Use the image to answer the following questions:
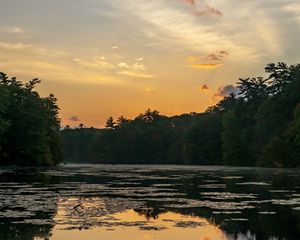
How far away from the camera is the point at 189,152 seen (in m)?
154

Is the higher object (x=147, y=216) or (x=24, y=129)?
(x=24, y=129)

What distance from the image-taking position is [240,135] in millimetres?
130125

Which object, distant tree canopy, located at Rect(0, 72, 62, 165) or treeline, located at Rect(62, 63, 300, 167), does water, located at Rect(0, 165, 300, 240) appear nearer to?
distant tree canopy, located at Rect(0, 72, 62, 165)

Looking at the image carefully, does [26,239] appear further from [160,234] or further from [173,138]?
[173,138]

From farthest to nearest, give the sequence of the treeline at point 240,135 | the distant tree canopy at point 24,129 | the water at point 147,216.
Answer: the treeline at point 240,135, the distant tree canopy at point 24,129, the water at point 147,216

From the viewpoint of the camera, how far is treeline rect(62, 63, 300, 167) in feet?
343

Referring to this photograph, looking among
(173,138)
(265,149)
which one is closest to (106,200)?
(265,149)

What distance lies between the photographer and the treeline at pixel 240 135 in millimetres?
104625

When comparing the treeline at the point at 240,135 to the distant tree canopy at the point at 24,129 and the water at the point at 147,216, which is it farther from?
the water at the point at 147,216

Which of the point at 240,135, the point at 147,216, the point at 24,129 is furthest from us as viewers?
the point at 240,135

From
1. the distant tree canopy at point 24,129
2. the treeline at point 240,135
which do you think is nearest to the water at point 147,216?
the distant tree canopy at point 24,129

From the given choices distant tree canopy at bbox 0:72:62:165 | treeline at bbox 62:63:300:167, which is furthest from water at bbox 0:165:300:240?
treeline at bbox 62:63:300:167

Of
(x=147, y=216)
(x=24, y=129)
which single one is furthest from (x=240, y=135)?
(x=147, y=216)

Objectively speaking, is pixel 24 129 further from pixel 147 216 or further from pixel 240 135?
pixel 147 216
